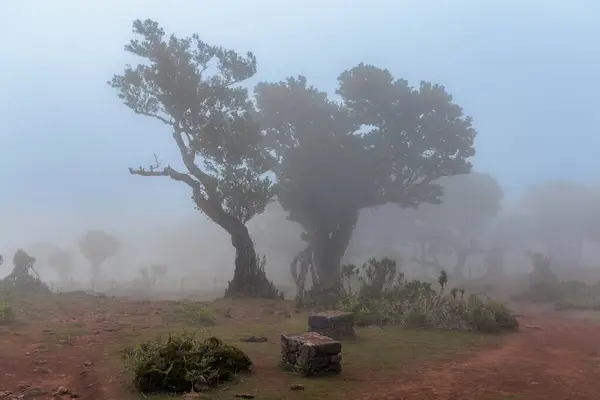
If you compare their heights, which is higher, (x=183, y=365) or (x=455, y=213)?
(x=455, y=213)

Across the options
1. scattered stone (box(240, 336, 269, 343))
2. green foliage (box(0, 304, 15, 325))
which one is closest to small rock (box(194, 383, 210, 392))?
scattered stone (box(240, 336, 269, 343))

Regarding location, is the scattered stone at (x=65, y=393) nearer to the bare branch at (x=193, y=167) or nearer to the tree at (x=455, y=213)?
the bare branch at (x=193, y=167)

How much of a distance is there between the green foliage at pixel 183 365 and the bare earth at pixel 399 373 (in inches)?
16.0

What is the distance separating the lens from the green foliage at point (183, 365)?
8.57 metres

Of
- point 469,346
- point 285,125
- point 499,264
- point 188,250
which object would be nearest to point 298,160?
point 285,125

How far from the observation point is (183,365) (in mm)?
8891

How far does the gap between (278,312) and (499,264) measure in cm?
4388

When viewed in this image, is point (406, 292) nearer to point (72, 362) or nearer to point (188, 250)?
point (72, 362)

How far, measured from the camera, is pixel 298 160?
1367 inches

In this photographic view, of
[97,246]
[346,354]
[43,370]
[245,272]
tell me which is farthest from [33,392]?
[97,246]

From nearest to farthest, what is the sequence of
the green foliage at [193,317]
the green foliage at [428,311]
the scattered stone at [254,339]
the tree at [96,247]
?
the scattered stone at [254,339]
the green foliage at [428,311]
the green foliage at [193,317]
the tree at [96,247]

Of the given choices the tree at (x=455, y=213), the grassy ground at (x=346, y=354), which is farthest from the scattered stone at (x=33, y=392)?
the tree at (x=455, y=213)

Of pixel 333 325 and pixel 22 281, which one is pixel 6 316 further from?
pixel 22 281

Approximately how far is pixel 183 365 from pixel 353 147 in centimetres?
2678
